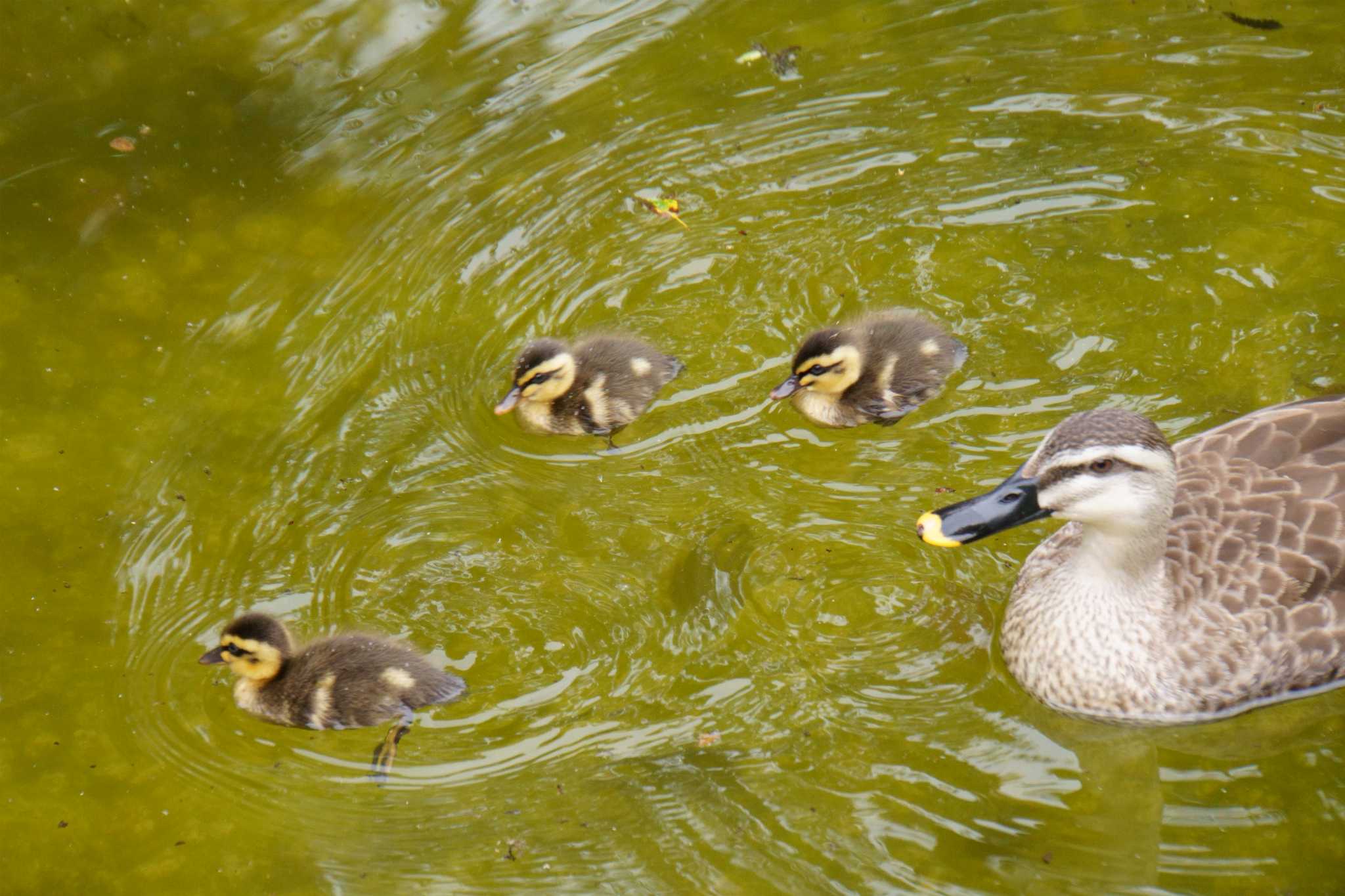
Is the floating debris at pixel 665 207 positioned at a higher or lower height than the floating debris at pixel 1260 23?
higher

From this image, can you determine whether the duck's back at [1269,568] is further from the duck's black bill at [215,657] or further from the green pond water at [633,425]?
the duck's black bill at [215,657]

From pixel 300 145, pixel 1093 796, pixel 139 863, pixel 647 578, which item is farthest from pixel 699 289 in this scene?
pixel 139 863

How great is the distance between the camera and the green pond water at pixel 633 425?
12.0 feet

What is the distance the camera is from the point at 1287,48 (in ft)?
18.6

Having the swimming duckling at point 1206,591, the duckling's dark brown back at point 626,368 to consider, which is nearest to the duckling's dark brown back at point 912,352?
the duckling's dark brown back at point 626,368

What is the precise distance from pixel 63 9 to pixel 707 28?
253 centimetres

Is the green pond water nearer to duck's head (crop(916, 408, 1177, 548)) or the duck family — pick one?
the duck family

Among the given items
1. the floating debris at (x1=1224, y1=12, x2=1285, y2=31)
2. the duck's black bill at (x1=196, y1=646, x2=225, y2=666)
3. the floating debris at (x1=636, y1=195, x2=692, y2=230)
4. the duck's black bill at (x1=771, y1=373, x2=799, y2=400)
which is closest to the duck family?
the duck's black bill at (x1=196, y1=646, x2=225, y2=666)

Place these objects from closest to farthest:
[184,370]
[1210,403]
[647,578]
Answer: [647,578] < [1210,403] < [184,370]

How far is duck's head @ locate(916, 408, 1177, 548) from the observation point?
350cm

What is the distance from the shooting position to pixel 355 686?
12.5 feet

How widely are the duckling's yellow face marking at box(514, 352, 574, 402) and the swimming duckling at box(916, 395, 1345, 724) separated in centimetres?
138

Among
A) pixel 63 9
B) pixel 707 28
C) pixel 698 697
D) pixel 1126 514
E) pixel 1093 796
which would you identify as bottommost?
pixel 1093 796

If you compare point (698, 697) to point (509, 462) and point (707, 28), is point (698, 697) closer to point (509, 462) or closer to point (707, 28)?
point (509, 462)
